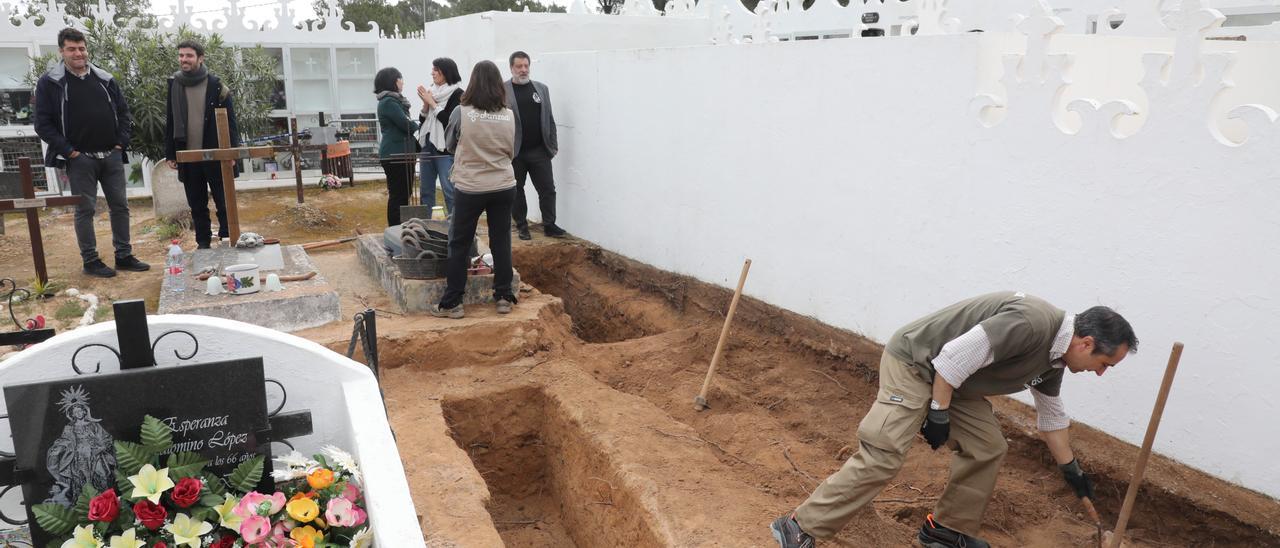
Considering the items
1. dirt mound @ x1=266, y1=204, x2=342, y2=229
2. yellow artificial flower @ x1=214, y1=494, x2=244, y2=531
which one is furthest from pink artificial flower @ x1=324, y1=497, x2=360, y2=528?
dirt mound @ x1=266, y1=204, x2=342, y2=229

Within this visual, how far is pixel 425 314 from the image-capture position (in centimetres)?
648

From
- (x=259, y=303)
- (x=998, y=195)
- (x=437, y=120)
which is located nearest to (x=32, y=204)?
(x=259, y=303)

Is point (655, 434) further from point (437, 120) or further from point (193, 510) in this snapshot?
point (437, 120)

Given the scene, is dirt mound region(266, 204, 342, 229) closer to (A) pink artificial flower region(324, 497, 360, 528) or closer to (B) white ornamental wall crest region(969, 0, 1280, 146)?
(B) white ornamental wall crest region(969, 0, 1280, 146)

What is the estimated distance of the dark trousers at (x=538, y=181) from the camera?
8789 mm

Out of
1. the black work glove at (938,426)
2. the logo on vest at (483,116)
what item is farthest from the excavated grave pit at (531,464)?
the black work glove at (938,426)

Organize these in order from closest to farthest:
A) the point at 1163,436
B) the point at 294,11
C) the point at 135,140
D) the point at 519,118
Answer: the point at 1163,436, the point at 519,118, the point at 135,140, the point at 294,11

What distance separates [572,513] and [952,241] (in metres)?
2.87

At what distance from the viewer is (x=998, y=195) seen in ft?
15.2

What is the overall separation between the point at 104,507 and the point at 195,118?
18.1ft

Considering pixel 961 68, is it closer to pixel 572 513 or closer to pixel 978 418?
pixel 978 418

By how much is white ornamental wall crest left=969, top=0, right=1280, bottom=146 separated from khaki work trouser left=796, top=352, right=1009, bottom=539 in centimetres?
151

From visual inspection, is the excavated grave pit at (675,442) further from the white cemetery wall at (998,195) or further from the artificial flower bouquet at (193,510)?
the artificial flower bouquet at (193,510)

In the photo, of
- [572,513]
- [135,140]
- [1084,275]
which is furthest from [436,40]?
[1084,275]
